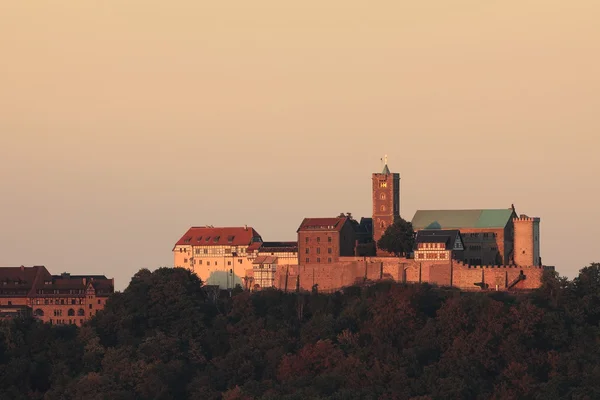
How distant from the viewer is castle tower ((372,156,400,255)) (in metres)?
152

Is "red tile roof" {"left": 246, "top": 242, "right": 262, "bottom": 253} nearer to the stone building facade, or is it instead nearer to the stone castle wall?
the stone building facade

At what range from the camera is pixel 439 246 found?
474 ft

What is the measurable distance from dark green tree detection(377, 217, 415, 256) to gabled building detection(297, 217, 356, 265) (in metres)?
3.72

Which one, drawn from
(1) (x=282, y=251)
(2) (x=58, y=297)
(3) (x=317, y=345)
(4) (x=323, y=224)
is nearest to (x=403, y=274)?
(4) (x=323, y=224)

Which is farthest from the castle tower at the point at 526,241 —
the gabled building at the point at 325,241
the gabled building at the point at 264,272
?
the gabled building at the point at 264,272

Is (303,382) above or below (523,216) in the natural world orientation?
below

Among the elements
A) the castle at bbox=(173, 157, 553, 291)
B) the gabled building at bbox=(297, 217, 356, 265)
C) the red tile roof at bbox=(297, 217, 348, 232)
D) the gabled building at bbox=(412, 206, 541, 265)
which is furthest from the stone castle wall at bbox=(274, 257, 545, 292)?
the gabled building at bbox=(412, 206, 541, 265)

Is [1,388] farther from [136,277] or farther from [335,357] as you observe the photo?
[335,357]

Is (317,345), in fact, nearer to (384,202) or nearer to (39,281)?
(384,202)

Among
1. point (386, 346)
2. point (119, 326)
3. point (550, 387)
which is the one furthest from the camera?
point (119, 326)

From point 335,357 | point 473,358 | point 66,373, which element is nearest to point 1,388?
point 66,373

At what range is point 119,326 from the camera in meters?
143

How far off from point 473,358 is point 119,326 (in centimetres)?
3147

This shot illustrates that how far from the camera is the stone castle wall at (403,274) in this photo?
142375 millimetres
